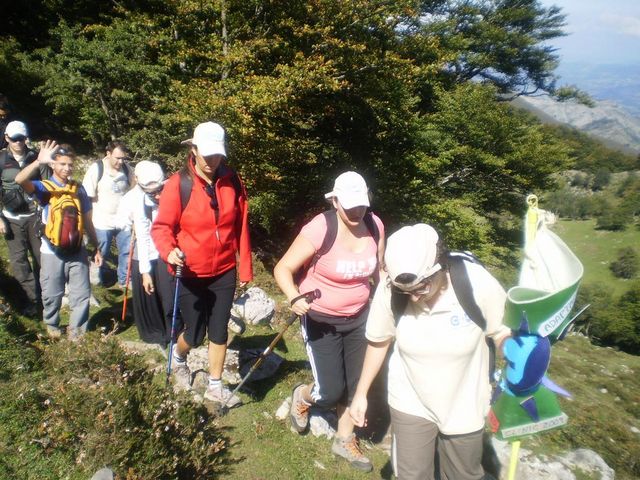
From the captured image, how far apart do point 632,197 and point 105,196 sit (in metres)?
113

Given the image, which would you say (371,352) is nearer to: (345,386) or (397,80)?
(345,386)

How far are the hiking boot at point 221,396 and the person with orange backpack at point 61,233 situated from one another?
1.49 meters

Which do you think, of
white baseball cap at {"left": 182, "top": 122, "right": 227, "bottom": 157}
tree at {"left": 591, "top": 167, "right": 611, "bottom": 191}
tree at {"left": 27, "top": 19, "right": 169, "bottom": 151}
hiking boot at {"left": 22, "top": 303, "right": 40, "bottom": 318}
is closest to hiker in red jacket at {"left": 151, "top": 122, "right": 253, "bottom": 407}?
white baseball cap at {"left": 182, "top": 122, "right": 227, "bottom": 157}

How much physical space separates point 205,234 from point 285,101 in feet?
26.4

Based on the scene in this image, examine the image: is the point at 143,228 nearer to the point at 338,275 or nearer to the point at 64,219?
the point at 64,219

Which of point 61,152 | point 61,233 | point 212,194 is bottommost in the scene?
point 61,233

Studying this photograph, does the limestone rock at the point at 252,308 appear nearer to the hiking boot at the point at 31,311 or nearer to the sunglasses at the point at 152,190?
the hiking boot at the point at 31,311

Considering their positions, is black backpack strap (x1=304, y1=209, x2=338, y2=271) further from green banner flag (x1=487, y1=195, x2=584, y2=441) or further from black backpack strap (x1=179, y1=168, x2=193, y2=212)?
green banner flag (x1=487, y1=195, x2=584, y2=441)

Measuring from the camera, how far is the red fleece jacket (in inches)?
150

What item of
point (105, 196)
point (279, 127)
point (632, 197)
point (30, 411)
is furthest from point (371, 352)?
point (632, 197)

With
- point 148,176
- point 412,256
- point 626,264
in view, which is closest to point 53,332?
point 148,176

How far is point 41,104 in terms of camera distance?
15.9 m

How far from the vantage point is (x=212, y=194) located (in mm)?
3889

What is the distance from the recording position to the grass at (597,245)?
7675 centimetres
